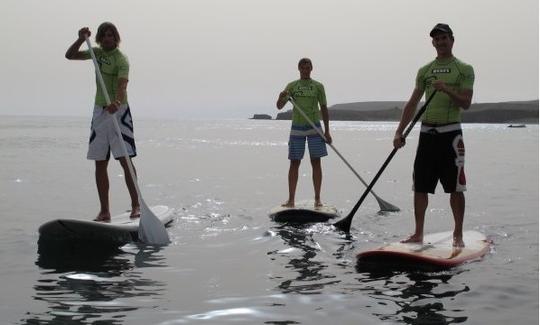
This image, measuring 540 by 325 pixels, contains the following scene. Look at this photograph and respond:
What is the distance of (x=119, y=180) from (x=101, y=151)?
912 cm

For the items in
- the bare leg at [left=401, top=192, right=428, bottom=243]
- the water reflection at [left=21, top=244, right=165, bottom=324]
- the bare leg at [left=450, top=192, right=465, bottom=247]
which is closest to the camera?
the water reflection at [left=21, top=244, right=165, bottom=324]

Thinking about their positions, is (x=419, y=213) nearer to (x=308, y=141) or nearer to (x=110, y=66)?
(x=308, y=141)

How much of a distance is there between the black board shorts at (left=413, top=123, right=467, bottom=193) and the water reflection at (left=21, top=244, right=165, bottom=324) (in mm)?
3042

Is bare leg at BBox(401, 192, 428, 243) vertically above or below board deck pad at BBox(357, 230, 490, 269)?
above

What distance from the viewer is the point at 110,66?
729 cm

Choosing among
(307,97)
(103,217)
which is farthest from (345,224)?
(103,217)

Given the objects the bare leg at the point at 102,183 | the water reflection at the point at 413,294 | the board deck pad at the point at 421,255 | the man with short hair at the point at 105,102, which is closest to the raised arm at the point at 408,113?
the board deck pad at the point at 421,255

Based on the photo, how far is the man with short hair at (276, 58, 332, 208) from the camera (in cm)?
940

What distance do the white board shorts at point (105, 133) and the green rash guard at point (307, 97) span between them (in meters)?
3.11

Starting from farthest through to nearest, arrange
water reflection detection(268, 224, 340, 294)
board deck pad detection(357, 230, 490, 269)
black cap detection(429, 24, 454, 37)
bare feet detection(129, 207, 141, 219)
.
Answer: bare feet detection(129, 207, 141, 219) < black cap detection(429, 24, 454, 37) < board deck pad detection(357, 230, 490, 269) < water reflection detection(268, 224, 340, 294)

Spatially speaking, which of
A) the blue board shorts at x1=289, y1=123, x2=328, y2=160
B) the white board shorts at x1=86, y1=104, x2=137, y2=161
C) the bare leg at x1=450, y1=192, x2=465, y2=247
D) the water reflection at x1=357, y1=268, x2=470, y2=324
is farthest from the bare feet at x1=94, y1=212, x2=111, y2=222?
the bare leg at x1=450, y1=192, x2=465, y2=247

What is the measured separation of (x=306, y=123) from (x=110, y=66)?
134 inches

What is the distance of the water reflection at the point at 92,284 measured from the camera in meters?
4.33

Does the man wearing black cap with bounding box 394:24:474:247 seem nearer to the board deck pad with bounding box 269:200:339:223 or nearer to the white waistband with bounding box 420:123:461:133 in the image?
the white waistband with bounding box 420:123:461:133
